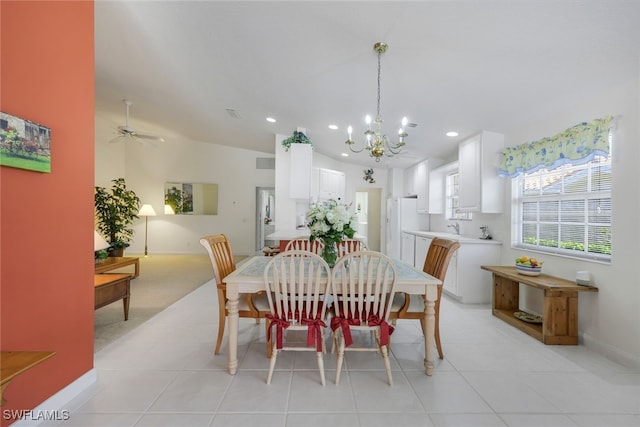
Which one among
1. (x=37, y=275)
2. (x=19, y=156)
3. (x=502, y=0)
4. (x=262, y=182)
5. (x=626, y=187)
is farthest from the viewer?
(x=262, y=182)

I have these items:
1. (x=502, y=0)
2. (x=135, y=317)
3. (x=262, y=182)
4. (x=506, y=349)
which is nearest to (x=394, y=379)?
(x=506, y=349)

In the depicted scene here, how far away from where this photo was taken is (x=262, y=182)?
26.0ft

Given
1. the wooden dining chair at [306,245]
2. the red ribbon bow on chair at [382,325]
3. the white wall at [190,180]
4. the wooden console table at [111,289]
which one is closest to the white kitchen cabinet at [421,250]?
the wooden dining chair at [306,245]

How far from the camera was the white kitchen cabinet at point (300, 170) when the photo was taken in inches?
202

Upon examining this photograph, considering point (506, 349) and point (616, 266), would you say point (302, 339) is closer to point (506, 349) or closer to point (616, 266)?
point (506, 349)

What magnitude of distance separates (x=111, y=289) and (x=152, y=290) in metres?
1.57

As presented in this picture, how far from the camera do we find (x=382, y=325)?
195 centimetres

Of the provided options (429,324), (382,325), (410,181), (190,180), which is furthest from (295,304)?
(190,180)

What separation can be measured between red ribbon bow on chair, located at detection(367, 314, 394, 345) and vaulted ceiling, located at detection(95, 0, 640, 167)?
82.8 inches

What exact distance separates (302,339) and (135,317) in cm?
201

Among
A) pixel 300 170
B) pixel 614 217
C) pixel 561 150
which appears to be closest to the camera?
pixel 614 217

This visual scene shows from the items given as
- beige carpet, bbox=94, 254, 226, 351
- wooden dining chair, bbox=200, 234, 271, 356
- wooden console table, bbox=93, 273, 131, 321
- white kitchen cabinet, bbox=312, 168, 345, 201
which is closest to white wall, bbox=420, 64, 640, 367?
wooden dining chair, bbox=200, 234, 271, 356

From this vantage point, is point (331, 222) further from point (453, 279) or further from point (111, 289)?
point (453, 279)

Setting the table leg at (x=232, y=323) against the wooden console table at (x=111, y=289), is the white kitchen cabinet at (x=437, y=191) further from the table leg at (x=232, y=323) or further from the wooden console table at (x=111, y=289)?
the wooden console table at (x=111, y=289)
